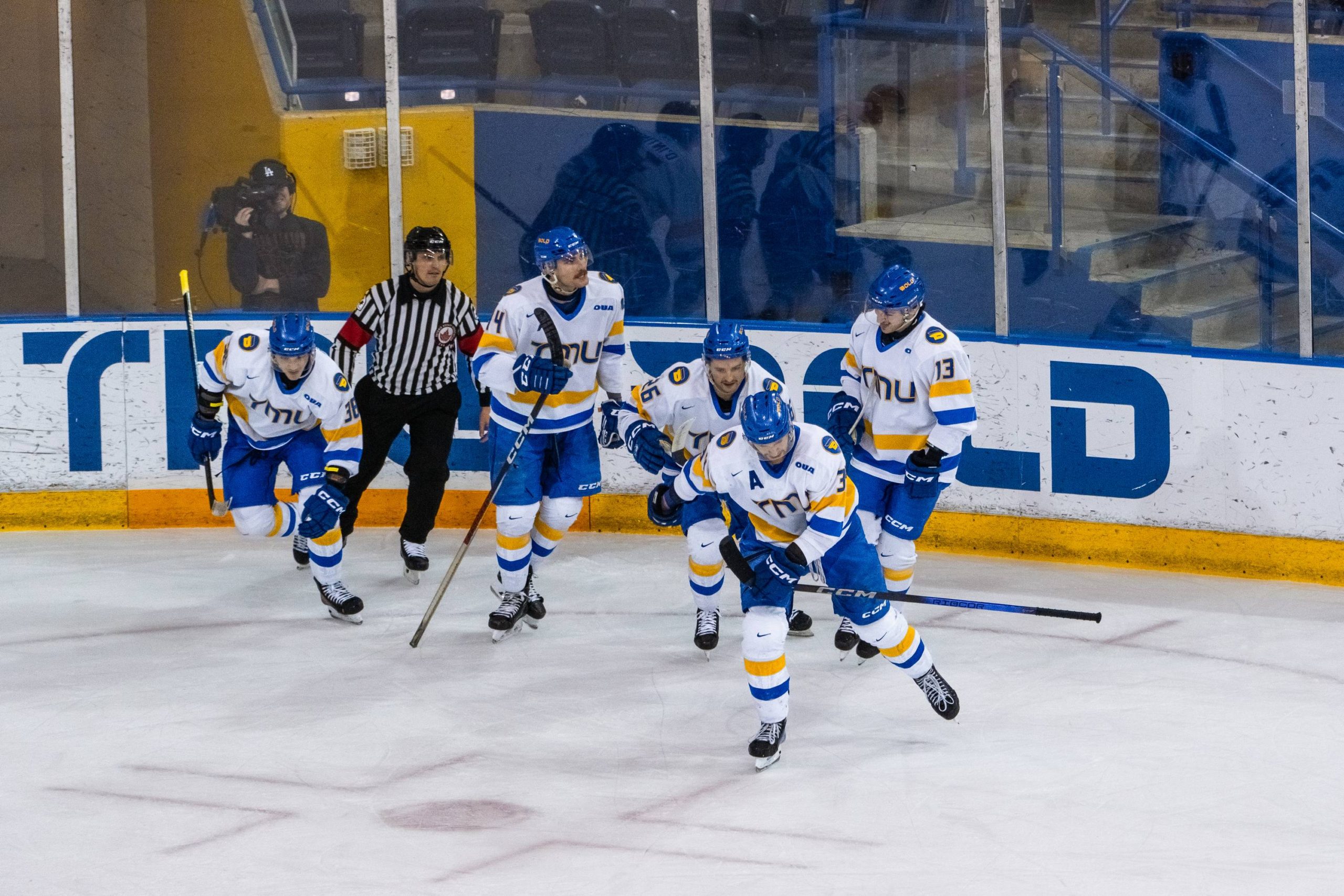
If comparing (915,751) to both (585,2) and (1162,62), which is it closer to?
(1162,62)

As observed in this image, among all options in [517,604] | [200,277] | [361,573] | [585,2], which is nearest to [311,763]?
[517,604]

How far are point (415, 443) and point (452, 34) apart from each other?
2.01m

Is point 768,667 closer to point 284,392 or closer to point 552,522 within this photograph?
point 552,522

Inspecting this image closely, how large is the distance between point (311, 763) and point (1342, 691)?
2.95m

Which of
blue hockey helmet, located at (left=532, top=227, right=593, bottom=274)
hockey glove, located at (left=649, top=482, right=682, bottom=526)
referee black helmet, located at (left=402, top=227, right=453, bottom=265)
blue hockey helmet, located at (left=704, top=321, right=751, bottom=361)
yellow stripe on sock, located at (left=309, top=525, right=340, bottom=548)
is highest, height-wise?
referee black helmet, located at (left=402, top=227, right=453, bottom=265)

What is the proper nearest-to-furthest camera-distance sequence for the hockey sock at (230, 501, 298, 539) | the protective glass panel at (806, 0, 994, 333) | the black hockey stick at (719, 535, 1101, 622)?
the black hockey stick at (719, 535, 1101, 622) → the hockey sock at (230, 501, 298, 539) → the protective glass panel at (806, 0, 994, 333)

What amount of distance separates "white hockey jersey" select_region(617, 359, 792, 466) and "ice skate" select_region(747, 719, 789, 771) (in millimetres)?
1031

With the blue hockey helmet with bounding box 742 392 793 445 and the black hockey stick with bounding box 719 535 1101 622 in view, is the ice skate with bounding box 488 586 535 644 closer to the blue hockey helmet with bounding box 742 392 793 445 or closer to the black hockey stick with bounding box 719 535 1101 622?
the black hockey stick with bounding box 719 535 1101 622

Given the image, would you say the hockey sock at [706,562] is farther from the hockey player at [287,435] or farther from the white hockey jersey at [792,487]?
the hockey player at [287,435]

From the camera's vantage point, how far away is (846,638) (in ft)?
17.7

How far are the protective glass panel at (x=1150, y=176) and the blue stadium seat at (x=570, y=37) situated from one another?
1.77m

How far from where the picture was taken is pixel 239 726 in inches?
187

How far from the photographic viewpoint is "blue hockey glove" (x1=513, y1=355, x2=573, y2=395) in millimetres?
5449

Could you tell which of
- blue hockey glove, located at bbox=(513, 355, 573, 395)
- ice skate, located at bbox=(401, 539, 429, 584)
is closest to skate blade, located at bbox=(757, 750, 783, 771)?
blue hockey glove, located at bbox=(513, 355, 573, 395)
